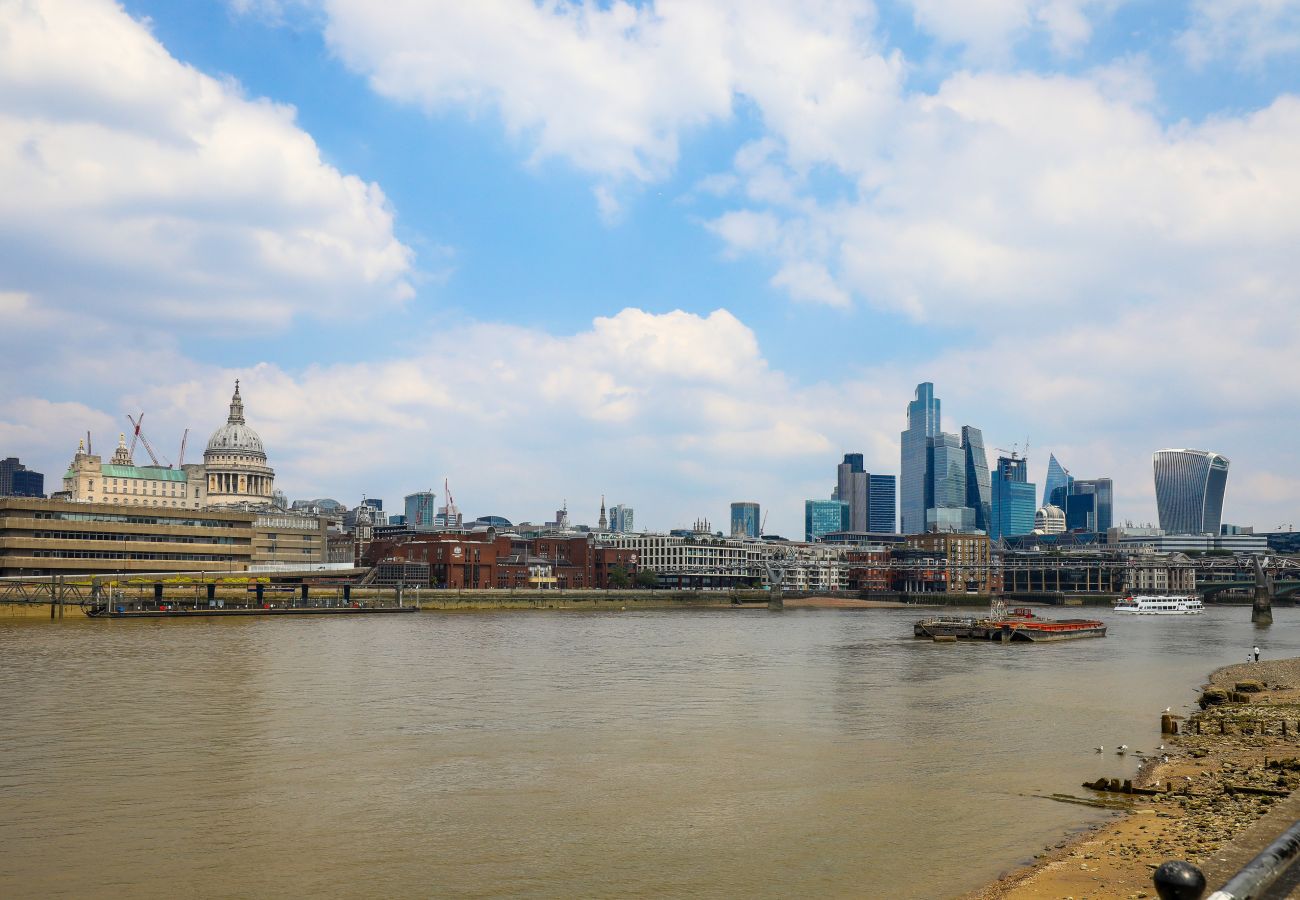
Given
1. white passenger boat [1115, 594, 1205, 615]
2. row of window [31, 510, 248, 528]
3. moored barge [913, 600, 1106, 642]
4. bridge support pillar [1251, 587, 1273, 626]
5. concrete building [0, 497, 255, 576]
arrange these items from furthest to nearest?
white passenger boat [1115, 594, 1205, 615]
bridge support pillar [1251, 587, 1273, 626]
row of window [31, 510, 248, 528]
concrete building [0, 497, 255, 576]
moored barge [913, 600, 1106, 642]

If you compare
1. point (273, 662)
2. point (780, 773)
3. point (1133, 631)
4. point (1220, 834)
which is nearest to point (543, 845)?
point (780, 773)

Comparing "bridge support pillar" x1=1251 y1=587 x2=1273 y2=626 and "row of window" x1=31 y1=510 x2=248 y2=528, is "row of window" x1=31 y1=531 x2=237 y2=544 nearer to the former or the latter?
"row of window" x1=31 y1=510 x2=248 y2=528

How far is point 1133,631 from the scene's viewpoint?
13062 cm

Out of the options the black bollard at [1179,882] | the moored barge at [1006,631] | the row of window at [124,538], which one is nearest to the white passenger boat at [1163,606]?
the moored barge at [1006,631]

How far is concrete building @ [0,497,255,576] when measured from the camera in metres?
143

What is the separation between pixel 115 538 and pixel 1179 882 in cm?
16418

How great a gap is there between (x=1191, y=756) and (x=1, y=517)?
487 ft

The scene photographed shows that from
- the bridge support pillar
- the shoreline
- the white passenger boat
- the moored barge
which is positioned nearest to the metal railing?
the shoreline

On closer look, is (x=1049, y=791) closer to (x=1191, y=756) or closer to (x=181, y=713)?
(x=1191, y=756)

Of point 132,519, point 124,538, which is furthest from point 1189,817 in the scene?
point 132,519

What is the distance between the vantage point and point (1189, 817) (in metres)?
26.0

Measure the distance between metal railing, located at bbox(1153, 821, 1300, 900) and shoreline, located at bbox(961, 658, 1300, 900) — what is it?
1781mm

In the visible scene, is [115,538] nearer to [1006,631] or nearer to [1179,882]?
[1006,631]

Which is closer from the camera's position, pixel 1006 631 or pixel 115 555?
pixel 1006 631
